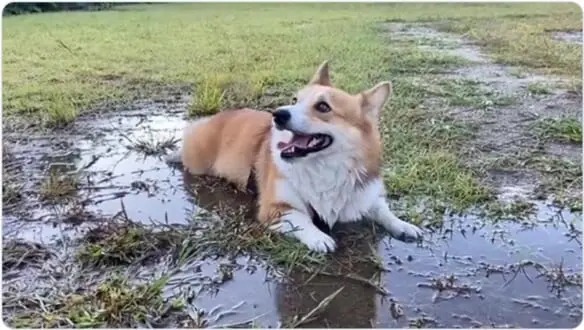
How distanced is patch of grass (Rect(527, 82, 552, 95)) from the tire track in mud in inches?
1.2

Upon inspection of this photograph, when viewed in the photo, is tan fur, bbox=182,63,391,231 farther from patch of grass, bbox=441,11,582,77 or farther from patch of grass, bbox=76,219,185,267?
patch of grass, bbox=441,11,582,77

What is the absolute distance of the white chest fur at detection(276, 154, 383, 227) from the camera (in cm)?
281

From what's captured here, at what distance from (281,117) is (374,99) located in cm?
42

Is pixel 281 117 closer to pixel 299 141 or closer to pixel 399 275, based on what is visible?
pixel 299 141

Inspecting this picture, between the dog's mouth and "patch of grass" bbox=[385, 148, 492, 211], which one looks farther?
"patch of grass" bbox=[385, 148, 492, 211]

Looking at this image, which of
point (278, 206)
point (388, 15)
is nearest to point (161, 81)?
point (388, 15)

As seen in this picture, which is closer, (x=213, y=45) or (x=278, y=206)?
(x=278, y=206)

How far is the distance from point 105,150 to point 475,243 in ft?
7.01

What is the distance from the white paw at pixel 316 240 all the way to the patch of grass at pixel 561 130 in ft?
6.15

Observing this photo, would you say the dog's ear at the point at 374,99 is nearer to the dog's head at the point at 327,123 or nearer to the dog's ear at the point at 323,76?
the dog's head at the point at 327,123

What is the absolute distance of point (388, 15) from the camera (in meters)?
7.13

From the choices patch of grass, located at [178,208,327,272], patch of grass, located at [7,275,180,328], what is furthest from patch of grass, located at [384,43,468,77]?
patch of grass, located at [7,275,180,328]

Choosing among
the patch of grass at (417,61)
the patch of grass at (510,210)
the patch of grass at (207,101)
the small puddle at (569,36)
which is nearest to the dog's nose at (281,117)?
the patch of grass at (510,210)

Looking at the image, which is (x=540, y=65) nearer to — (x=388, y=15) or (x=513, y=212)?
(x=388, y=15)
